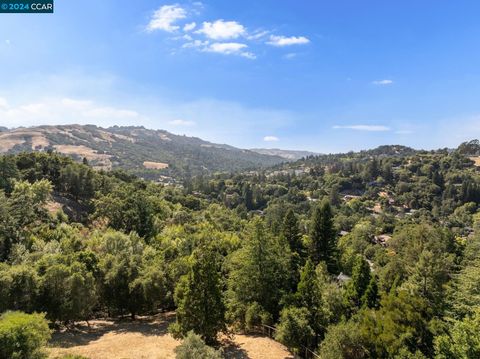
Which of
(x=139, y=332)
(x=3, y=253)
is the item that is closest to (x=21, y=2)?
(x=139, y=332)

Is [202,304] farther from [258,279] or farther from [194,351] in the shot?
[258,279]

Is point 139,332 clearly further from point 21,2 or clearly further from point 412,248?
point 412,248

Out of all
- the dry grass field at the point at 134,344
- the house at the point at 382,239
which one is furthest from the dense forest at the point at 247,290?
the house at the point at 382,239

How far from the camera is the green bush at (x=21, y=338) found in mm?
17641

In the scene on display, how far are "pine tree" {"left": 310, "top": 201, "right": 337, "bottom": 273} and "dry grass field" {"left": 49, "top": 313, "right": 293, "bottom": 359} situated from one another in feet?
83.4

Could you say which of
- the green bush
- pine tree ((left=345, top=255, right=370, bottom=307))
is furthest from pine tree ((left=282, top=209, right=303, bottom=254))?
the green bush

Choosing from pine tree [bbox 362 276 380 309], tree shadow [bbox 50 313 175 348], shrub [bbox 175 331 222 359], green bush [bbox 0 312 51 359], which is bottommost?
tree shadow [bbox 50 313 175 348]

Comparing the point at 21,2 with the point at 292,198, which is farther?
the point at 292,198

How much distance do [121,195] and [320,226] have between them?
157 ft

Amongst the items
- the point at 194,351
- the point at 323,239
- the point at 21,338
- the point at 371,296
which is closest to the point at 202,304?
the point at 194,351

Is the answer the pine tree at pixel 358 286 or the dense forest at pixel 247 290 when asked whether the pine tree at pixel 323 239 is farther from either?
the pine tree at pixel 358 286

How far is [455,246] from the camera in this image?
69.6m

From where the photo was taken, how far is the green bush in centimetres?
1764

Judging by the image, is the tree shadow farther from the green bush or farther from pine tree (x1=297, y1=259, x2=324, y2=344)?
pine tree (x1=297, y1=259, x2=324, y2=344)
